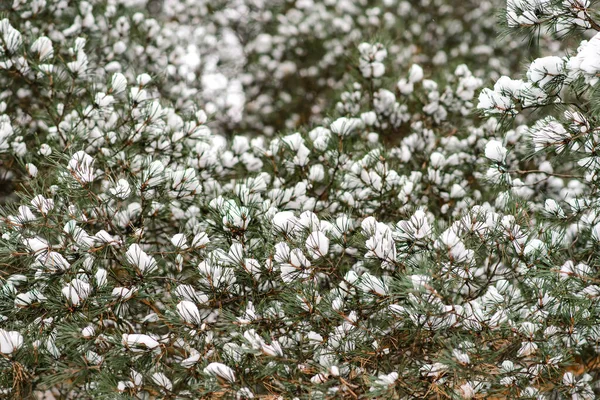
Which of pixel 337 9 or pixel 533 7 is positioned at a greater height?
pixel 337 9

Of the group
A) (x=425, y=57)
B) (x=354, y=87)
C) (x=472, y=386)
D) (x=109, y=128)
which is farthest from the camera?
(x=425, y=57)

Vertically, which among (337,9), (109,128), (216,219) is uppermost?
(337,9)

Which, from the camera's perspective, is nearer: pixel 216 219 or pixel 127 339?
pixel 127 339

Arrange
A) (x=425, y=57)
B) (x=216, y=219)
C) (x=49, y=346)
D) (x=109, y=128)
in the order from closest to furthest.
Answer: (x=49, y=346) < (x=216, y=219) < (x=109, y=128) < (x=425, y=57)

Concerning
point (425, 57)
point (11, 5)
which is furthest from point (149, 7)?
point (425, 57)

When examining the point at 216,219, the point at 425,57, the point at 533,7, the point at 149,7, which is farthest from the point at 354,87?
Answer: the point at 149,7

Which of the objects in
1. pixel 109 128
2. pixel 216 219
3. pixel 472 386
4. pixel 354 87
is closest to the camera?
pixel 472 386

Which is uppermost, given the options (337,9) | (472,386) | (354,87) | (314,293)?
(337,9)

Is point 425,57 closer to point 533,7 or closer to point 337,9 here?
point 337,9

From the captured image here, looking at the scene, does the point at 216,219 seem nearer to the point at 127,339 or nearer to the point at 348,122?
the point at 127,339
